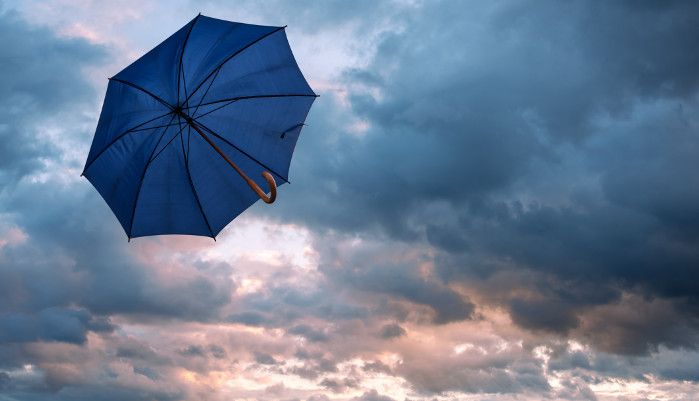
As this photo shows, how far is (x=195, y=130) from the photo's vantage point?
19.8m

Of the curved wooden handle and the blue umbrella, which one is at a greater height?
the blue umbrella

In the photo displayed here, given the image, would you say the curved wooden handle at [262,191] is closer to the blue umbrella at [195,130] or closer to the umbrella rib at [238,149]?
the blue umbrella at [195,130]

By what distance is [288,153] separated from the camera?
21094mm

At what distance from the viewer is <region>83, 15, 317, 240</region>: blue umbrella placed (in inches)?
774

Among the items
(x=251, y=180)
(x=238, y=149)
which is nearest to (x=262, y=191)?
(x=251, y=180)

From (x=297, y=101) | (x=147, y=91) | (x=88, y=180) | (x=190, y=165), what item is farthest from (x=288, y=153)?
(x=88, y=180)

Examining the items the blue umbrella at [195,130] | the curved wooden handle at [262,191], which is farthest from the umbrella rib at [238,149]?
the curved wooden handle at [262,191]

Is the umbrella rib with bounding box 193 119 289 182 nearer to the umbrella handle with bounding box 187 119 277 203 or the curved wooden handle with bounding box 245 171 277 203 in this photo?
the umbrella handle with bounding box 187 119 277 203

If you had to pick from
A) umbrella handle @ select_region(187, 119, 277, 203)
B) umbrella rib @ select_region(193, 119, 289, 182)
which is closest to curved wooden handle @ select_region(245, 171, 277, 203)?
umbrella handle @ select_region(187, 119, 277, 203)

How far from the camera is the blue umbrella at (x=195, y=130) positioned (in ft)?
64.5

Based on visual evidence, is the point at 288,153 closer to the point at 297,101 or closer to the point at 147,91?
the point at 297,101

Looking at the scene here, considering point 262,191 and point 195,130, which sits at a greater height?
point 195,130

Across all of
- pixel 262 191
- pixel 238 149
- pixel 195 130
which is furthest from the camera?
pixel 238 149

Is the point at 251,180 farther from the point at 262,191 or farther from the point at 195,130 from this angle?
the point at 195,130
